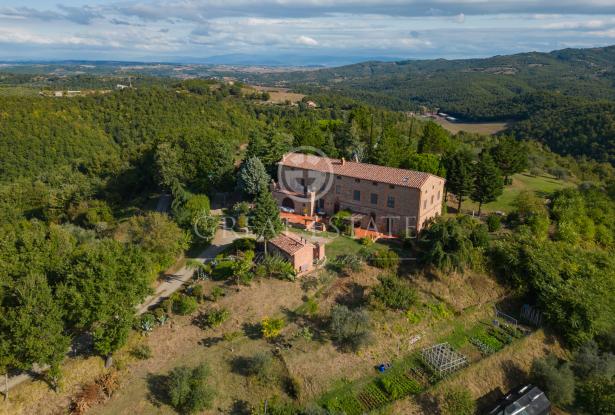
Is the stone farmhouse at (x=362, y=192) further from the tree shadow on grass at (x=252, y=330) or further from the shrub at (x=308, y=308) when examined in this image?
the tree shadow on grass at (x=252, y=330)

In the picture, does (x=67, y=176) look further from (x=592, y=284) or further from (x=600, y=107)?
(x=600, y=107)

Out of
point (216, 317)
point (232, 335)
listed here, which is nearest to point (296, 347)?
point (232, 335)

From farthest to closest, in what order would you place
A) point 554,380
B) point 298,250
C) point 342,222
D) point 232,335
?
point 342,222
point 298,250
point 232,335
point 554,380

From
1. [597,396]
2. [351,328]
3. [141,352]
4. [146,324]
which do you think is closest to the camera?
[597,396]

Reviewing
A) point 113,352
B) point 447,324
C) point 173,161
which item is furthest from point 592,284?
point 173,161

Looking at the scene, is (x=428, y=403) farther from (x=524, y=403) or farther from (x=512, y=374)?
(x=512, y=374)

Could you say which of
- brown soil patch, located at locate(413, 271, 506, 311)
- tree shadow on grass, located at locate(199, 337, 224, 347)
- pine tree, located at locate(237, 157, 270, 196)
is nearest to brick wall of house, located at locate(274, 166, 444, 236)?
pine tree, located at locate(237, 157, 270, 196)

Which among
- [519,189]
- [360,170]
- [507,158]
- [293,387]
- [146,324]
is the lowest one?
[293,387]
